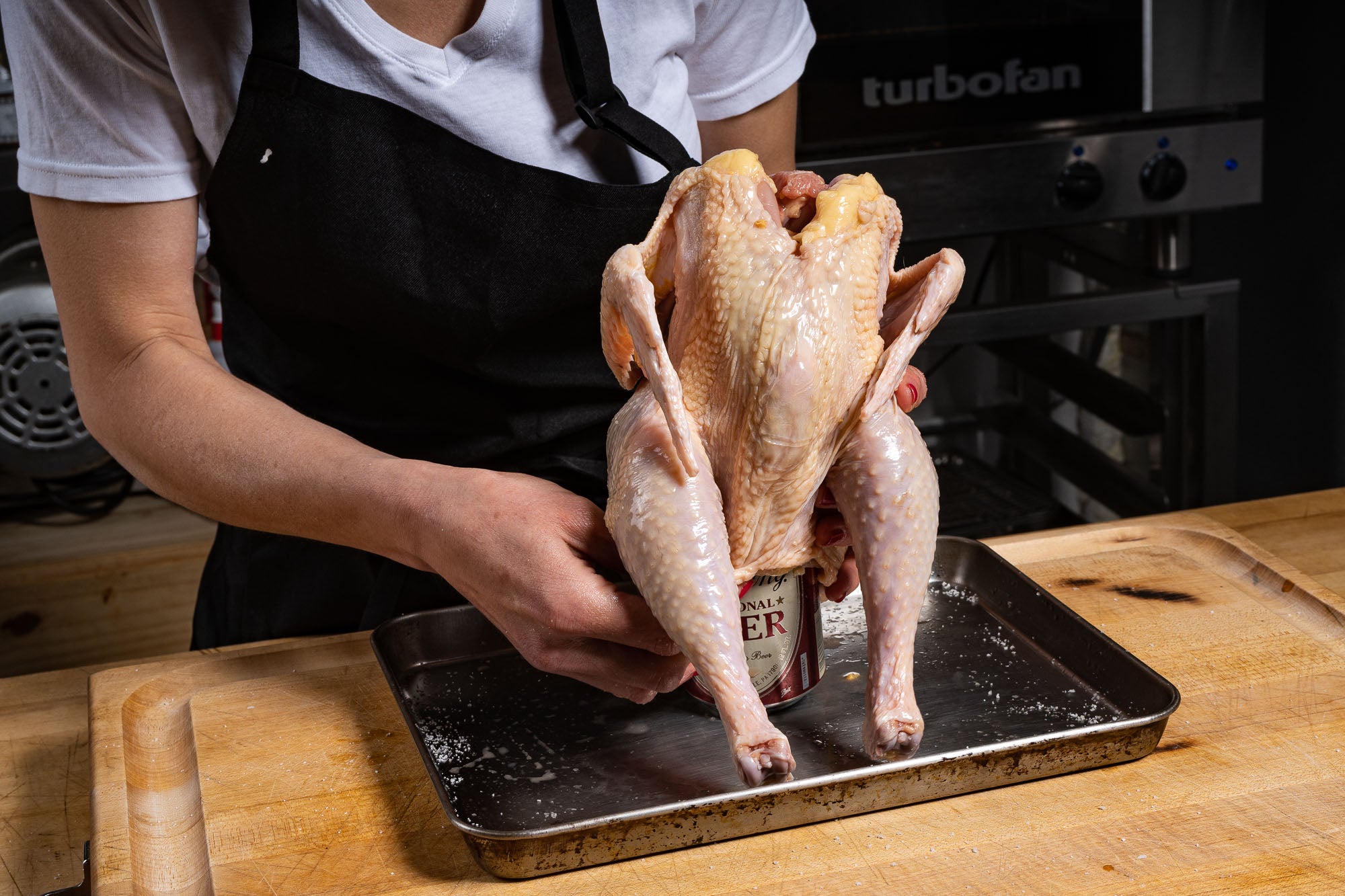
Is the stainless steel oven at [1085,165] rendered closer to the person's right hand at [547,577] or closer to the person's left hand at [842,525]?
the person's left hand at [842,525]

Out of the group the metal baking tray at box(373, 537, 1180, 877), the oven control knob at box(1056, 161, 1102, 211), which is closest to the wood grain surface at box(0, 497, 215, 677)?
the metal baking tray at box(373, 537, 1180, 877)

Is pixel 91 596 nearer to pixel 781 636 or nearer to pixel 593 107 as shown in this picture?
pixel 593 107

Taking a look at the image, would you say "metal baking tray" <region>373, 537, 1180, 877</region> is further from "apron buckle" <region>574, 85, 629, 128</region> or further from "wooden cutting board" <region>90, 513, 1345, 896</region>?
"apron buckle" <region>574, 85, 629, 128</region>

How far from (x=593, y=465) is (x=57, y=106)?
626 mm

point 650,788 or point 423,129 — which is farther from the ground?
point 423,129

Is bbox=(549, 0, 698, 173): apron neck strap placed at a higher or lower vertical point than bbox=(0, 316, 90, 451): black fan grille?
higher

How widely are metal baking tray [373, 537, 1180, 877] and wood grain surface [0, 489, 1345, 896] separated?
3cm

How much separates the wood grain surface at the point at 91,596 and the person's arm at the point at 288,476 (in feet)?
3.30

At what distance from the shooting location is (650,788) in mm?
1053

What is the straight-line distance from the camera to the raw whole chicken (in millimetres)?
1011

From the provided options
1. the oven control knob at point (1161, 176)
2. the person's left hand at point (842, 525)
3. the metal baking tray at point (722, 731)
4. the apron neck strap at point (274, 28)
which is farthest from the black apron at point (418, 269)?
the oven control knob at point (1161, 176)

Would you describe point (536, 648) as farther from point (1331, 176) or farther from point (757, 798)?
point (1331, 176)

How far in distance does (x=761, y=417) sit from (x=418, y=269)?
1.43 feet

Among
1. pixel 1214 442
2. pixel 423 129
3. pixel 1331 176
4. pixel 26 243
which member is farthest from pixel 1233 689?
pixel 26 243
